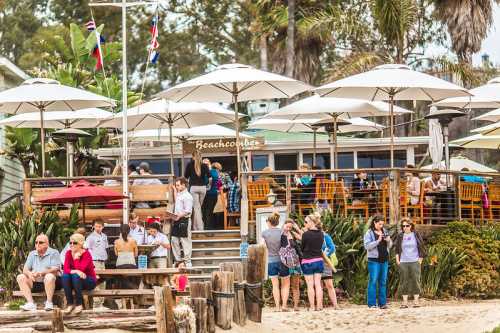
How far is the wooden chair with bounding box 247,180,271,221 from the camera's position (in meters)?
22.7

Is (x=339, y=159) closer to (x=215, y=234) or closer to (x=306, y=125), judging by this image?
(x=306, y=125)

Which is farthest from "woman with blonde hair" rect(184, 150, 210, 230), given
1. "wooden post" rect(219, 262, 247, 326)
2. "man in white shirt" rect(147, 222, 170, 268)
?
"wooden post" rect(219, 262, 247, 326)

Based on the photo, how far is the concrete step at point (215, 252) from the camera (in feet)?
73.2

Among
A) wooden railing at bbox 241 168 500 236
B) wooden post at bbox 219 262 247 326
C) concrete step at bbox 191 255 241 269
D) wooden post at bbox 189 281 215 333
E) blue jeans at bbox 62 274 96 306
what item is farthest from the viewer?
wooden railing at bbox 241 168 500 236

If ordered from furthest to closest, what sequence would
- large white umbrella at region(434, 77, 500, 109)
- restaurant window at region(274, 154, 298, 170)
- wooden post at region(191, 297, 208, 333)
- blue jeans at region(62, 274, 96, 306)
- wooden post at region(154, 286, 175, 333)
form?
restaurant window at region(274, 154, 298, 170)
large white umbrella at region(434, 77, 500, 109)
blue jeans at region(62, 274, 96, 306)
wooden post at region(191, 297, 208, 333)
wooden post at region(154, 286, 175, 333)

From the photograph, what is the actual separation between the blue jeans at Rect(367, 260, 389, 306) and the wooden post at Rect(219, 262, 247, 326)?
3.17 meters

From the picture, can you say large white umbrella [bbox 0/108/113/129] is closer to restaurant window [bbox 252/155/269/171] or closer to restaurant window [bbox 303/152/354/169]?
restaurant window [bbox 252/155/269/171]

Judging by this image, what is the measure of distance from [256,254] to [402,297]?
374cm

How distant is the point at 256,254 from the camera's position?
18.4 meters

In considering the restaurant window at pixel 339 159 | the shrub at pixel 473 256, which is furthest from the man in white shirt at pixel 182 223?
the restaurant window at pixel 339 159

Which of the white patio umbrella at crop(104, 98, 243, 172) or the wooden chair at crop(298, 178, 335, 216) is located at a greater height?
the white patio umbrella at crop(104, 98, 243, 172)

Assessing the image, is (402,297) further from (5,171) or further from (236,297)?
(5,171)

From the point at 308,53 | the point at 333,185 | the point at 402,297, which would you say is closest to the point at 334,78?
the point at 308,53

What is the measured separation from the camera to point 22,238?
21.1 metres
